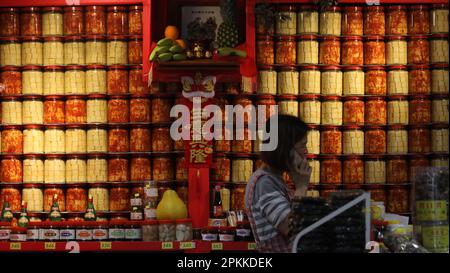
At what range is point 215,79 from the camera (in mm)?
6504

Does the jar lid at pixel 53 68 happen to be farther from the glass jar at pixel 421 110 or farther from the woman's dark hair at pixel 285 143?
the woman's dark hair at pixel 285 143

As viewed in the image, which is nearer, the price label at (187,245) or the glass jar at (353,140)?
the price label at (187,245)

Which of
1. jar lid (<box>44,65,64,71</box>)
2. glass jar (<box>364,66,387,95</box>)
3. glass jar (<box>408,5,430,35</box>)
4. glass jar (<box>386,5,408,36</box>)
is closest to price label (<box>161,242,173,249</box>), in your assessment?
jar lid (<box>44,65,64,71</box>)

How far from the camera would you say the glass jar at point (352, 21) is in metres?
6.79

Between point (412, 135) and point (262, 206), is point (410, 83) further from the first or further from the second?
point (262, 206)

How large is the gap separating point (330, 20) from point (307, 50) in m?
0.29

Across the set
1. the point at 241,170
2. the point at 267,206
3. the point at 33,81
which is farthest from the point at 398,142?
the point at 267,206

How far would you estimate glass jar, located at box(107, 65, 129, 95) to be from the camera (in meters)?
6.76

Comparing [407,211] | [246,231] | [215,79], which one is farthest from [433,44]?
[246,231]

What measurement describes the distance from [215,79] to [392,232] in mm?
3040

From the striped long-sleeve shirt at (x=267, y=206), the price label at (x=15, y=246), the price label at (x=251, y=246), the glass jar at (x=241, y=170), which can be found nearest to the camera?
the striped long-sleeve shirt at (x=267, y=206)

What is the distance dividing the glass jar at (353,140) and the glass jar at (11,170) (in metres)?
2.46

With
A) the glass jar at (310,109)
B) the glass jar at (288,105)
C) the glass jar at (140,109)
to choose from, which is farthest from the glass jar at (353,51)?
the glass jar at (140,109)

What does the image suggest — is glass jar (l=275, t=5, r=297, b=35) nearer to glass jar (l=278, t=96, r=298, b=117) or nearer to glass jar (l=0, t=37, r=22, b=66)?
glass jar (l=278, t=96, r=298, b=117)
